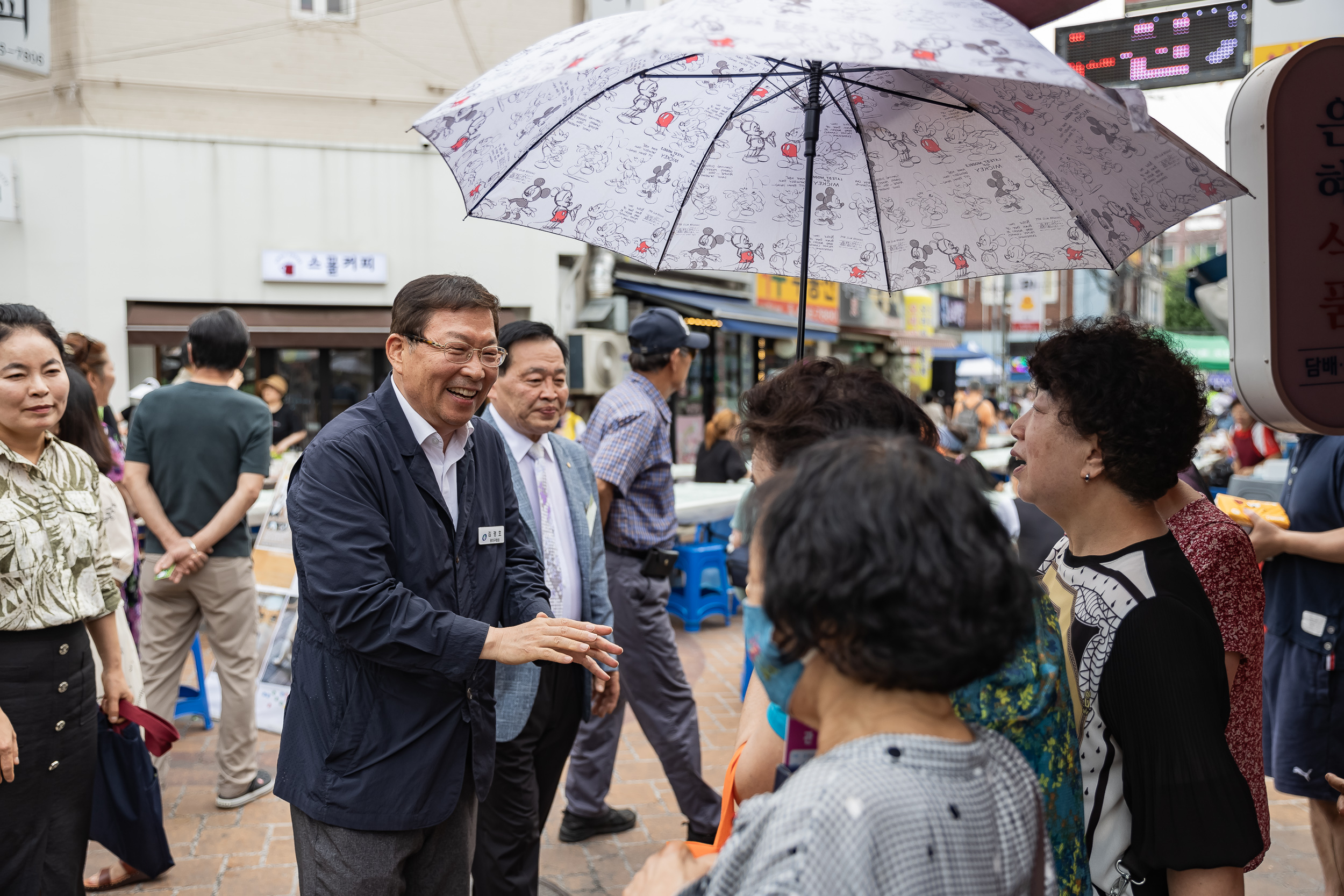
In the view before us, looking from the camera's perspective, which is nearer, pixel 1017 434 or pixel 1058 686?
pixel 1058 686

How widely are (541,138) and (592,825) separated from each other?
2.90 m

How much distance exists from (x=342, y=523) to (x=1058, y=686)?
1435mm

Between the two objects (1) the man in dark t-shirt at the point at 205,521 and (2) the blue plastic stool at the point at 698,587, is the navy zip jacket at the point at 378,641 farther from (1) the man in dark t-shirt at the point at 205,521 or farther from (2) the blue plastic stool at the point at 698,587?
(2) the blue plastic stool at the point at 698,587

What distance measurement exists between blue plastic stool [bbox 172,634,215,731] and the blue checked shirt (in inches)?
107

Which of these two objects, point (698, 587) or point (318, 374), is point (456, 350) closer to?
point (698, 587)

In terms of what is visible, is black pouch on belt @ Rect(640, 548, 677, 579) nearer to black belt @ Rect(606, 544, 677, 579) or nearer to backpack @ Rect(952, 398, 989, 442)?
black belt @ Rect(606, 544, 677, 579)

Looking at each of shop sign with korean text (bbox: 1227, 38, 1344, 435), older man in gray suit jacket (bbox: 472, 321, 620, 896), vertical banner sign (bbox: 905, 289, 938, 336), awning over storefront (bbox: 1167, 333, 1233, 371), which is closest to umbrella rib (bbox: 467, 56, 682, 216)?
older man in gray suit jacket (bbox: 472, 321, 620, 896)

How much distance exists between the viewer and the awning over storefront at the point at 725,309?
1506cm

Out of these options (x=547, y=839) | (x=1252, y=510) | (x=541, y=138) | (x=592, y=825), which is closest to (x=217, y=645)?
(x=547, y=839)

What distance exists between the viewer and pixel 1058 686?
4.69 feet

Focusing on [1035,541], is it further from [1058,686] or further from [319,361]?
[319,361]

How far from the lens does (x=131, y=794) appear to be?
132 inches

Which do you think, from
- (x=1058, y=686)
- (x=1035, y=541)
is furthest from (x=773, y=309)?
(x=1058, y=686)

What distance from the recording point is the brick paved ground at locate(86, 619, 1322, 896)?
3750mm
